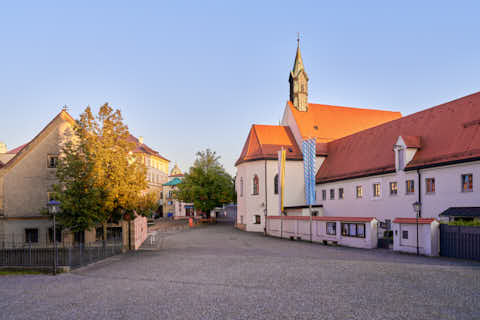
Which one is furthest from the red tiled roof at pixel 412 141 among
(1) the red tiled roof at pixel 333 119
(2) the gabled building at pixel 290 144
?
(1) the red tiled roof at pixel 333 119

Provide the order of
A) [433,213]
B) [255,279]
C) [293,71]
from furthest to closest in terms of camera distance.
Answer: [293,71] < [433,213] < [255,279]

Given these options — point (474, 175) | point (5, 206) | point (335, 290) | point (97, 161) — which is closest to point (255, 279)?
point (335, 290)

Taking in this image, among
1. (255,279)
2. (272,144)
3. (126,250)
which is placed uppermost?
(272,144)

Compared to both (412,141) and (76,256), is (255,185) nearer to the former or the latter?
(412,141)

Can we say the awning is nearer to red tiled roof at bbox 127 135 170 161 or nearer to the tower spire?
the tower spire

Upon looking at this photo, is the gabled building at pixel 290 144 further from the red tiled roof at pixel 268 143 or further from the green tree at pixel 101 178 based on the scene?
the green tree at pixel 101 178

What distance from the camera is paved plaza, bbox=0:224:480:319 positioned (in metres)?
9.07

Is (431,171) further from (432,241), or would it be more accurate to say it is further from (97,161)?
(97,161)

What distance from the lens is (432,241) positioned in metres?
19.3

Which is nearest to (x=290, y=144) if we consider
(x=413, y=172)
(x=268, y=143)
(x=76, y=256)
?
(x=268, y=143)

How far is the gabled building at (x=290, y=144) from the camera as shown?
147ft

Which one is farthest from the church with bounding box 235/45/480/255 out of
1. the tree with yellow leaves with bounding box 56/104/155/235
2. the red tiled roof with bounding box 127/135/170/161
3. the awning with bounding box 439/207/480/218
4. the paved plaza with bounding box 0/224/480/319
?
the red tiled roof with bounding box 127/135/170/161

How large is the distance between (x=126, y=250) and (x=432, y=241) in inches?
735

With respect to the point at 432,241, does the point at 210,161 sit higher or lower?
higher
